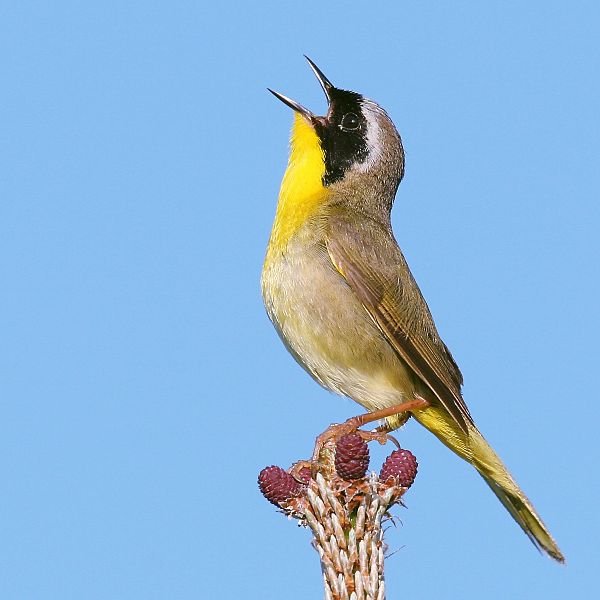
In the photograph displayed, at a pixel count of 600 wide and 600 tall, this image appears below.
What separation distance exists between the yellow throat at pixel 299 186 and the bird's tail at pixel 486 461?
1550 mm

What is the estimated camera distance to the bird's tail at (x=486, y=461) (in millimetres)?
6492

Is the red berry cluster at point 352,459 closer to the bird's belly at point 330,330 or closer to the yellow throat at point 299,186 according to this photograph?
the bird's belly at point 330,330

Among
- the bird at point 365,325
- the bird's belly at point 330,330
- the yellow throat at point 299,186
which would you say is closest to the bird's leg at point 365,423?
the bird at point 365,325

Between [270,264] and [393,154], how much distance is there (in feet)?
5.19

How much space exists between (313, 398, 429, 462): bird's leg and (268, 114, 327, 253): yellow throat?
1302 mm

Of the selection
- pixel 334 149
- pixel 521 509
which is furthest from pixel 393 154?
pixel 521 509

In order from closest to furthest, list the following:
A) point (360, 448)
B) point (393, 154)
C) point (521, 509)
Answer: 1. point (360, 448)
2. point (521, 509)
3. point (393, 154)

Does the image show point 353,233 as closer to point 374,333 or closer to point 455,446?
point 374,333

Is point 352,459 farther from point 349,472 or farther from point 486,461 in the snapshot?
point 486,461

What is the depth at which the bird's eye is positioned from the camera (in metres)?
7.70

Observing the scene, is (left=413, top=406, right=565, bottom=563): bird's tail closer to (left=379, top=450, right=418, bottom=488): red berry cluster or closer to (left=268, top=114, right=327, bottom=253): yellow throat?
(left=268, top=114, right=327, bottom=253): yellow throat

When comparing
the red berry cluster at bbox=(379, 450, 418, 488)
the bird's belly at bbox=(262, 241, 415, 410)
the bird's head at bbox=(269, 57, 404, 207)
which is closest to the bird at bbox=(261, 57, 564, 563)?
the bird's belly at bbox=(262, 241, 415, 410)

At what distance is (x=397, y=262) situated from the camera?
721 centimetres

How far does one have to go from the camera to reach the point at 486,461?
6852 millimetres
